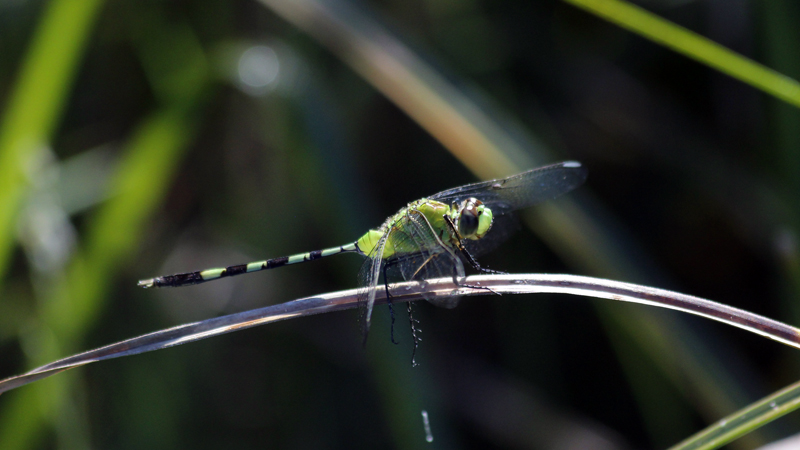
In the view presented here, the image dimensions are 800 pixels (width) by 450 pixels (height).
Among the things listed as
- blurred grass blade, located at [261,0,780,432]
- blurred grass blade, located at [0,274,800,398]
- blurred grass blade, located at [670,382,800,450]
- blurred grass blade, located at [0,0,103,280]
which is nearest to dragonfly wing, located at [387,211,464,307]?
blurred grass blade, located at [0,274,800,398]

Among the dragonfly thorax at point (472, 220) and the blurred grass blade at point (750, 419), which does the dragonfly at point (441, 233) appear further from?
the blurred grass blade at point (750, 419)

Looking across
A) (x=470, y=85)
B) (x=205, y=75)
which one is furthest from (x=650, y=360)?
(x=205, y=75)

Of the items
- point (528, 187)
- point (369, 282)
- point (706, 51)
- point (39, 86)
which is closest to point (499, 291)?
point (369, 282)

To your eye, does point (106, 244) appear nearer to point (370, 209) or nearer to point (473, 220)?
point (370, 209)

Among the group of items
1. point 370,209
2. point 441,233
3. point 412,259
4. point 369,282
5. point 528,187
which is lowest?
point 369,282

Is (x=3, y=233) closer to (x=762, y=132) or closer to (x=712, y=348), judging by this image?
(x=712, y=348)

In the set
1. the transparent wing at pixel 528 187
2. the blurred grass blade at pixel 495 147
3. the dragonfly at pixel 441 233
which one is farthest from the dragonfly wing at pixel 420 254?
the blurred grass blade at pixel 495 147
